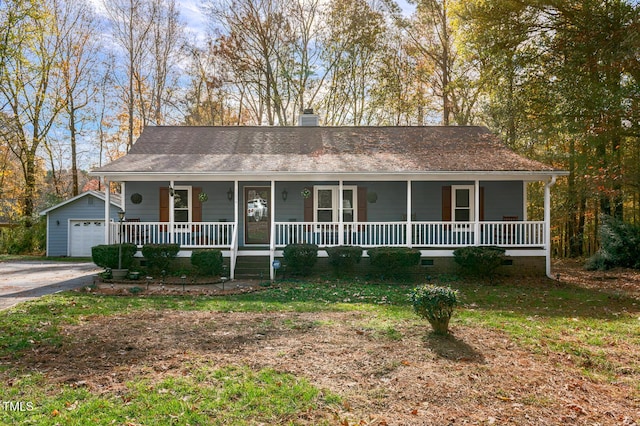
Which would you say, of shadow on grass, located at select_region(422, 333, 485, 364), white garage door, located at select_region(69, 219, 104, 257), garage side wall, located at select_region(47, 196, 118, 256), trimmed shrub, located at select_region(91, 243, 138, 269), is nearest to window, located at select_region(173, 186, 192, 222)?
trimmed shrub, located at select_region(91, 243, 138, 269)

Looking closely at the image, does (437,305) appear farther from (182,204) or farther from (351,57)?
(351,57)

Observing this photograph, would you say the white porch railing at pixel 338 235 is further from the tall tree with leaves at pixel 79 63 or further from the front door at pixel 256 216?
the tall tree with leaves at pixel 79 63

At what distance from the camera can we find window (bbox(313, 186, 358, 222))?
1514 cm

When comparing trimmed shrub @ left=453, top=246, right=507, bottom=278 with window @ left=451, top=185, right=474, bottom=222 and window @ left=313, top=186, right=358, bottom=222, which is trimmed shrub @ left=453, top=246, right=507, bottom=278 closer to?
window @ left=451, top=185, right=474, bottom=222

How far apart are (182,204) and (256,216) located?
2.61 meters

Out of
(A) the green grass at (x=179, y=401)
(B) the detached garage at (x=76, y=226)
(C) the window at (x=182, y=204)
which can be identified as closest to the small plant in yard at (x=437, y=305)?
(A) the green grass at (x=179, y=401)

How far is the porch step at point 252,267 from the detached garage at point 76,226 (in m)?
10.6

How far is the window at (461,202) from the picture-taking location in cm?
1505

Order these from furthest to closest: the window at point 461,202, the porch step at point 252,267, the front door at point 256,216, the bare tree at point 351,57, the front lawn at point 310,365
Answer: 1. the bare tree at point 351,57
2. the front door at point 256,216
3. the window at point 461,202
4. the porch step at point 252,267
5. the front lawn at point 310,365

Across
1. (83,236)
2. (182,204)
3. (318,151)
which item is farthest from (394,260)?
(83,236)

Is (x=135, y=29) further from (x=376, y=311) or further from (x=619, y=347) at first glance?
(x=619, y=347)

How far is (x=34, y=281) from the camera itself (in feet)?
39.3

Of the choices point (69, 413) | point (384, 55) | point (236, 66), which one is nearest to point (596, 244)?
point (384, 55)

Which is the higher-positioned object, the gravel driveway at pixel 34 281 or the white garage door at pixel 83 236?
the white garage door at pixel 83 236
